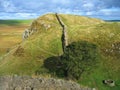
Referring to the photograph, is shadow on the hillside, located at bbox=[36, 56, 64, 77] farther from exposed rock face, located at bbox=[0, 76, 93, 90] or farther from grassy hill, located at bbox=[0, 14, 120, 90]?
exposed rock face, located at bbox=[0, 76, 93, 90]

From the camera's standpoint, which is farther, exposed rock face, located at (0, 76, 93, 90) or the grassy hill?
the grassy hill

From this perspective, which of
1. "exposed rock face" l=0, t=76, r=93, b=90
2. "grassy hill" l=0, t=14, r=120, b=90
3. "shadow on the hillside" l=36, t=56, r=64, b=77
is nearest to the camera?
"exposed rock face" l=0, t=76, r=93, b=90

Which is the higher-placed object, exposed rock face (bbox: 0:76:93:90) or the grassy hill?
exposed rock face (bbox: 0:76:93:90)

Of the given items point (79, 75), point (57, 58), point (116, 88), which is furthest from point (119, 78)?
point (57, 58)

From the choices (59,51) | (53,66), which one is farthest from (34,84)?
(59,51)

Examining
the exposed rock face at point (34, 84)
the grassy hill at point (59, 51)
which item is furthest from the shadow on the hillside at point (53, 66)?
the exposed rock face at point (34, 84)

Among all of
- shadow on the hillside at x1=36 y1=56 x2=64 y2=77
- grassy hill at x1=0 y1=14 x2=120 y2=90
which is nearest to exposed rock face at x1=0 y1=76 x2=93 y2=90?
grassy hill at x1=0 y1=14 x2=120 y2=90

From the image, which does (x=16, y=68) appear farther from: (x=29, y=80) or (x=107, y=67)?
(x=29, y=80)
